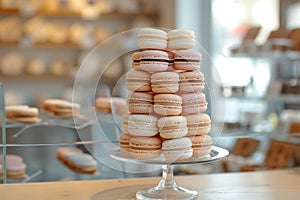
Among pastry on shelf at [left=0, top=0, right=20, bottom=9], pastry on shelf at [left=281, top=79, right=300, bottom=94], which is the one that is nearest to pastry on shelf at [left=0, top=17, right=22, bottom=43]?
pastry on shelf at [left=0, top=0, right=20, bottom=9]

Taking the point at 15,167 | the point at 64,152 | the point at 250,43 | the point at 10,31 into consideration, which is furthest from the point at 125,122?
the point at 10,31

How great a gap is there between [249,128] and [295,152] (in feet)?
3.85

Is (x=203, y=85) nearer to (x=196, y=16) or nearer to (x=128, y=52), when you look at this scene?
(x=128, y=52)

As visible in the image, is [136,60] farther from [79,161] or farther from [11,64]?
[11,64]

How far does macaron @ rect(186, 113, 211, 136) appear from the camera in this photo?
112 cm

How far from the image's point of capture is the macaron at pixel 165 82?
43.7 inches

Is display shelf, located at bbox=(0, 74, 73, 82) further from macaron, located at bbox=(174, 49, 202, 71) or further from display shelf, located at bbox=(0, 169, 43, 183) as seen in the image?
macaron, located at bbox=(174, 49, 202, 71)

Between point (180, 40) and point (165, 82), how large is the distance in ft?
0.37

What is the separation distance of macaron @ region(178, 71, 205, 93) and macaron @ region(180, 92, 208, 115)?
11 mm

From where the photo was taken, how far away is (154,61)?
1128mm

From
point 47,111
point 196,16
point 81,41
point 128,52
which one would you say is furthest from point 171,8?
point 128,52

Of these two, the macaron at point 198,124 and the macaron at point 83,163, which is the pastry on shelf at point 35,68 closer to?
the macaron at point 83,163

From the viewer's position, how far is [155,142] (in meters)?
1.11

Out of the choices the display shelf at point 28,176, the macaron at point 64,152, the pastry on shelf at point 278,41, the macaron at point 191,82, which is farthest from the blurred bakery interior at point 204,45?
the macaron at point 191,82
